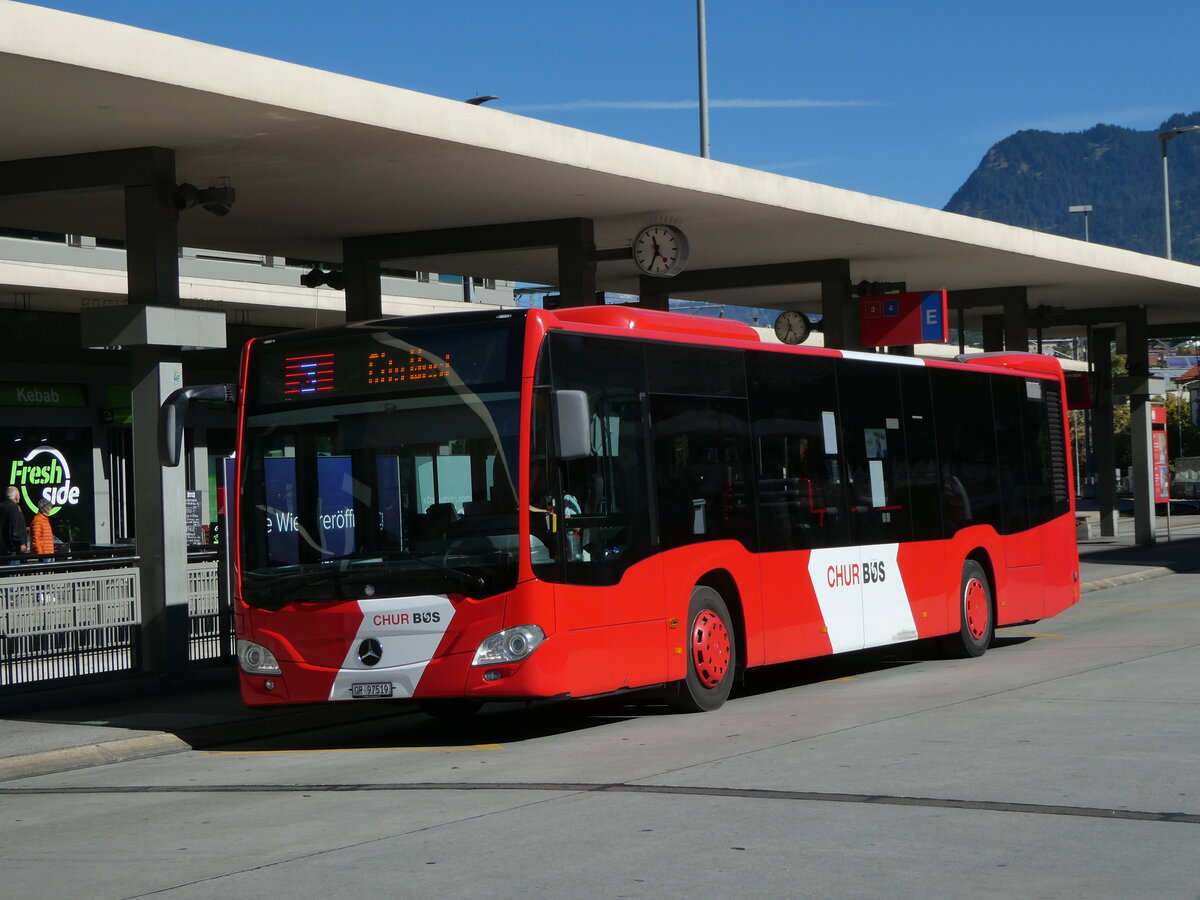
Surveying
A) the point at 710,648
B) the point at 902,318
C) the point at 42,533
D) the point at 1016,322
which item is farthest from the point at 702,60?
the point at 710,648

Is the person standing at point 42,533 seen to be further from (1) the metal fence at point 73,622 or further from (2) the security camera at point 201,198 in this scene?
(2) the security camera at point 201,198

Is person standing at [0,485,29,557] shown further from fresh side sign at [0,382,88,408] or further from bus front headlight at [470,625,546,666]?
bus front headlight at [470,625,546,666]

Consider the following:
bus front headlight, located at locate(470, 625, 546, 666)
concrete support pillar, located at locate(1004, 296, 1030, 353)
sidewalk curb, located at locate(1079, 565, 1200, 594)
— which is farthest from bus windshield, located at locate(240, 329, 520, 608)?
concrete support pillar, located at locate(1004, 296, 1030, 353)

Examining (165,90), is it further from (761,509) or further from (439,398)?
(761,509)

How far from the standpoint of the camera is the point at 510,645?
37.7ft

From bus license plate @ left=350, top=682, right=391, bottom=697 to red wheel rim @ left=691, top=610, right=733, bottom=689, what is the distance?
2649 mm

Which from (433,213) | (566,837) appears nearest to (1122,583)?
(433,213)

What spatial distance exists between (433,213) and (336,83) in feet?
20.5

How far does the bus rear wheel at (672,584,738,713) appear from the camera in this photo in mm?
13242

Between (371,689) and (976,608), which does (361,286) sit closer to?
(976,608)

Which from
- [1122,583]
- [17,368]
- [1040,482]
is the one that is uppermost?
[17,368]

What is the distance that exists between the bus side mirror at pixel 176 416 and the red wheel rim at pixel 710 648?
13.2 feet

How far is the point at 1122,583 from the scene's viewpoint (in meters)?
28.6

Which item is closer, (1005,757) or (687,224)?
(1005,757)
